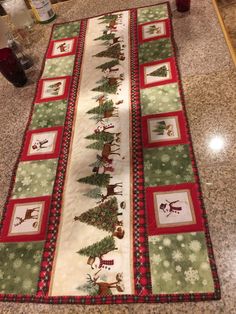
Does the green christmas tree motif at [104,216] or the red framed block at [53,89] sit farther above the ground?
the red framed block at [53,89]

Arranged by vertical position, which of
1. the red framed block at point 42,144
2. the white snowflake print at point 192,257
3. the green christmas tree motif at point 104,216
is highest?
the red framed block at point 42,144

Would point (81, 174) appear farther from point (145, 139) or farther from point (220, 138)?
point (220, 138)

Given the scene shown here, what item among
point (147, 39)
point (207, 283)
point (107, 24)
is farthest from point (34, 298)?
point (107, 24)

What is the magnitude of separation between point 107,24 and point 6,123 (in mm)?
537

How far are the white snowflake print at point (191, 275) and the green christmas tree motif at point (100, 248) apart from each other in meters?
0.15

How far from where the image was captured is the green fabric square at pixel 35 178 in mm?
721

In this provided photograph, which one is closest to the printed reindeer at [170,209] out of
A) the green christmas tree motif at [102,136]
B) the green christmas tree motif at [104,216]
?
the green christmas tree motif at [104,216]

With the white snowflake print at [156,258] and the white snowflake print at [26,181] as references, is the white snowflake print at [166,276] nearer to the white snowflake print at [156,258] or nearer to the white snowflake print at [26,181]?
the white snowflake print at [156,258]

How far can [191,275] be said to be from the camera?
55 cm

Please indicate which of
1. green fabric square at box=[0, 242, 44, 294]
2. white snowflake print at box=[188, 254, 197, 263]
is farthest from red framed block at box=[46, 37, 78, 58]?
white snowflake print at box=[188, 254, 197, 263]

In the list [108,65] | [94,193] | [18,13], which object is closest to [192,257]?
[94,193]

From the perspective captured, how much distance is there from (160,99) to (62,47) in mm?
470

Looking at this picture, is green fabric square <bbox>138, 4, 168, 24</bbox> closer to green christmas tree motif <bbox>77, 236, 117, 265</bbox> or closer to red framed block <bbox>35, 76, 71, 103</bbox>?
red framed block <bbox>35, 76, 71, 103</bbox>

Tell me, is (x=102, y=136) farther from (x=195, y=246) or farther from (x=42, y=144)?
(x=195, y=246)
